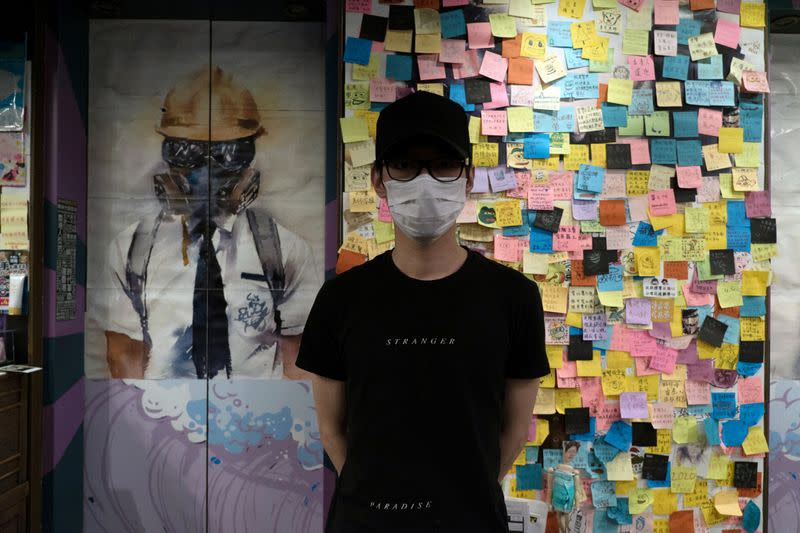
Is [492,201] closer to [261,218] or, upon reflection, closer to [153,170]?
[261,218]

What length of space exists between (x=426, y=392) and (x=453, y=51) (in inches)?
53.4

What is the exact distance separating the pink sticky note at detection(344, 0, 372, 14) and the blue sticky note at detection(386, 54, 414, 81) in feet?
0.64

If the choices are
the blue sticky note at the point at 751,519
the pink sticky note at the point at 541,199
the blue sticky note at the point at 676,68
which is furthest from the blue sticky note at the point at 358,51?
the blue sticky note at the point at 751,519

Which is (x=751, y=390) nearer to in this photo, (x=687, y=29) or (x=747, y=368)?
(x=747, y=368)

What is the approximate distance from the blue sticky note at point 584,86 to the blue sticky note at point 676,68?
10.0 inches

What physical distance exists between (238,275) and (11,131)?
3.32ft

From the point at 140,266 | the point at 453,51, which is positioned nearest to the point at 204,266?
the point at 140,266

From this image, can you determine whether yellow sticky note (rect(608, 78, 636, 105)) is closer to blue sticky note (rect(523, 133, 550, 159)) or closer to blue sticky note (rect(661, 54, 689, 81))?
blue sticky note (rect(661, 54, 689, 81))

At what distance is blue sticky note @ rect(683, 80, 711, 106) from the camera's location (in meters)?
1.97

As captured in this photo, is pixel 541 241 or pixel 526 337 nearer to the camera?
pixel 526 337

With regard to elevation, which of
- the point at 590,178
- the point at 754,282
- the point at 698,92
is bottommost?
the point at 754,282

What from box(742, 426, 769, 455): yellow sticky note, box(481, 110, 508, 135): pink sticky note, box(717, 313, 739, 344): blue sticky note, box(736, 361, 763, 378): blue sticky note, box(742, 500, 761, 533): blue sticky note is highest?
box(481, 110, 508, 135): pink sticky note

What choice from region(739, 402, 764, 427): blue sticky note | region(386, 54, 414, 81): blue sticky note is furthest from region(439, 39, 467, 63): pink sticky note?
region(739, 402, 764, 427): blue sticky note

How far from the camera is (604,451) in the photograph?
6.49ft
